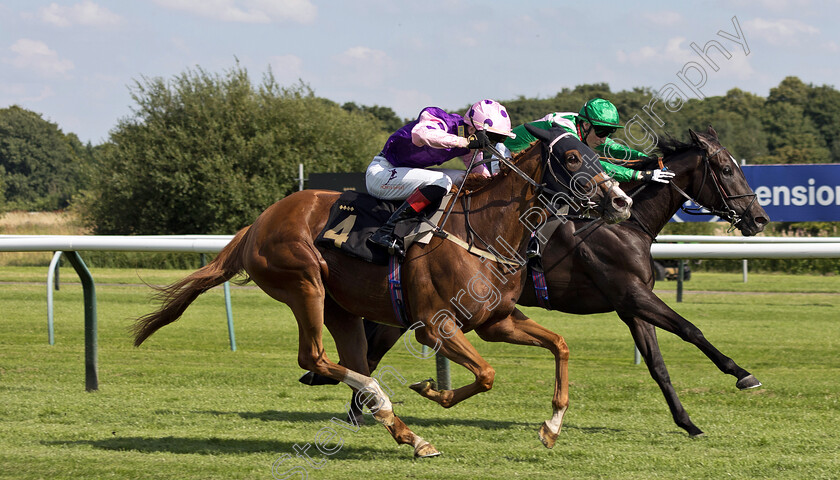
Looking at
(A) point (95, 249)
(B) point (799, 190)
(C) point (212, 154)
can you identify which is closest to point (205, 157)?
(C) point (212, 154)

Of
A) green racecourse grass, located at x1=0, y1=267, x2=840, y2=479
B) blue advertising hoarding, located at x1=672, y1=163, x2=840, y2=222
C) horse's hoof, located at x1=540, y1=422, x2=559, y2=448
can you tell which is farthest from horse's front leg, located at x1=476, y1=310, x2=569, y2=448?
blue advertising hoarding, located at x1=672, y1=163, x2=840, y2=222

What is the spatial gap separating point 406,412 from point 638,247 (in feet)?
5.74

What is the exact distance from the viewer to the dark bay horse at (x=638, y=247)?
5062 millimetres

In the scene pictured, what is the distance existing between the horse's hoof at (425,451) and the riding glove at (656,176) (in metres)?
2.23

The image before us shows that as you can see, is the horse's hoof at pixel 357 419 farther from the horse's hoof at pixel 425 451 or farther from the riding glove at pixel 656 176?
the riding glove at pixel 656 176

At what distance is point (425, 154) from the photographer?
4.52 metres

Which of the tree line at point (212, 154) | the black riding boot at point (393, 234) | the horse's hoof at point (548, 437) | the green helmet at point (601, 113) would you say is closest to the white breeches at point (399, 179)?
the black riding boot at point (393, 234)

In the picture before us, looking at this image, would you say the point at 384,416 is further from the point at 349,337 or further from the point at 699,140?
the point at 699,140

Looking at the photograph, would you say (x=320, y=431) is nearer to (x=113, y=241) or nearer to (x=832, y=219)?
(x=113, y=241)

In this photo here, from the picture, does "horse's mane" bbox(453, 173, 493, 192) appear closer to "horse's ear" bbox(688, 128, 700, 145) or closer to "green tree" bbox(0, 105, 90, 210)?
"horse's ear" bbox(688, 128, 700, 145)

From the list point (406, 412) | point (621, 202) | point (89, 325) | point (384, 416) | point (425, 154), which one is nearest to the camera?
point (621, 202)

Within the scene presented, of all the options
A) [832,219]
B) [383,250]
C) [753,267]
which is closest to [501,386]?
[383,250]

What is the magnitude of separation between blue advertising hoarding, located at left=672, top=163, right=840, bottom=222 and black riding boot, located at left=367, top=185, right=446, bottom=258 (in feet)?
36.7

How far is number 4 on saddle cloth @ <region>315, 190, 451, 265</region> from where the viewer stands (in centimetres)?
421
